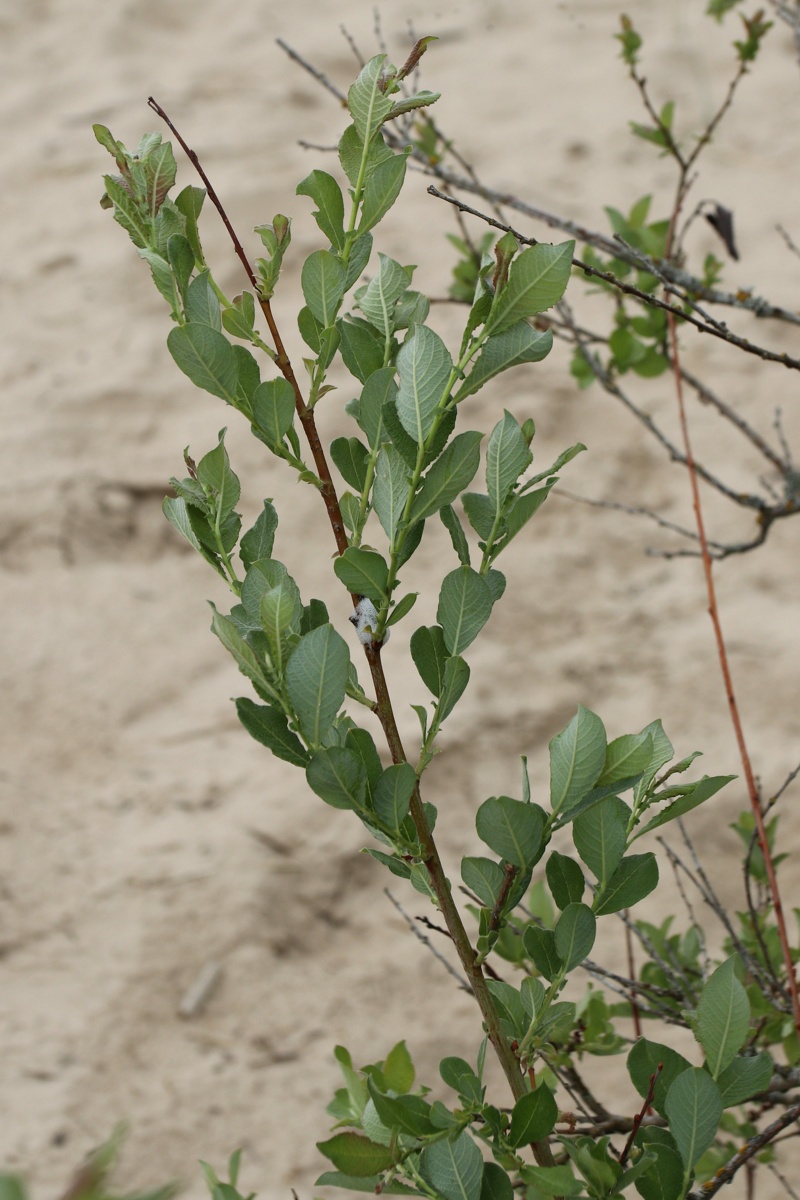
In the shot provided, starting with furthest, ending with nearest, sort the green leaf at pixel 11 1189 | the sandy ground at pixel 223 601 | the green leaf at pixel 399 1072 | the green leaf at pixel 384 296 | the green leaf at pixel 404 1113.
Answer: the sandy ground at pixel 223 601
the green leaf at pixel 399 1072
the green leaf at pixel 384 296
the green leaf at pixel 404 1113
the green leaf at pixel 11 1189

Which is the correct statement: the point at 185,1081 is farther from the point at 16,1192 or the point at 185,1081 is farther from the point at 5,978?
the point at 16,1192

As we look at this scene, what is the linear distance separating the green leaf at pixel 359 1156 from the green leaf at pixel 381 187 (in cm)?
56

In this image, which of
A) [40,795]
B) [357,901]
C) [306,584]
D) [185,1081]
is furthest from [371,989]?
[306,584]

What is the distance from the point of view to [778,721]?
93.0 inches

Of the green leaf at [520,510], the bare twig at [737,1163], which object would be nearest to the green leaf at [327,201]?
the green leaf at [520,510]

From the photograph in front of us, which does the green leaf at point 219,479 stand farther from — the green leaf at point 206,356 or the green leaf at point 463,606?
the green leaf at point 463,606

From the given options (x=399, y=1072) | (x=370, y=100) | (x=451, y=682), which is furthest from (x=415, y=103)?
(x=399, y=1072)

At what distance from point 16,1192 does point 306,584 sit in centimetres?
256

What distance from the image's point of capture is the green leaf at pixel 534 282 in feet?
2.28

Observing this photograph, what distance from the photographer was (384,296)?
2.55 feet

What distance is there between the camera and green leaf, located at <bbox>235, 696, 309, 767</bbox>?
2.33ft

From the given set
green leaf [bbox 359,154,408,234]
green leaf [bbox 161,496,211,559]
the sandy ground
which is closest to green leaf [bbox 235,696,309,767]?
green leaf [bbox 161,496,211,559]

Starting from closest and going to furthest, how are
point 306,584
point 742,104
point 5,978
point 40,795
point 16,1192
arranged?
point 16,1192
point 5,978
point 40,795
point 306,584
point 742,104

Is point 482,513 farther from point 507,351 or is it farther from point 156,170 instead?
point 156,170
